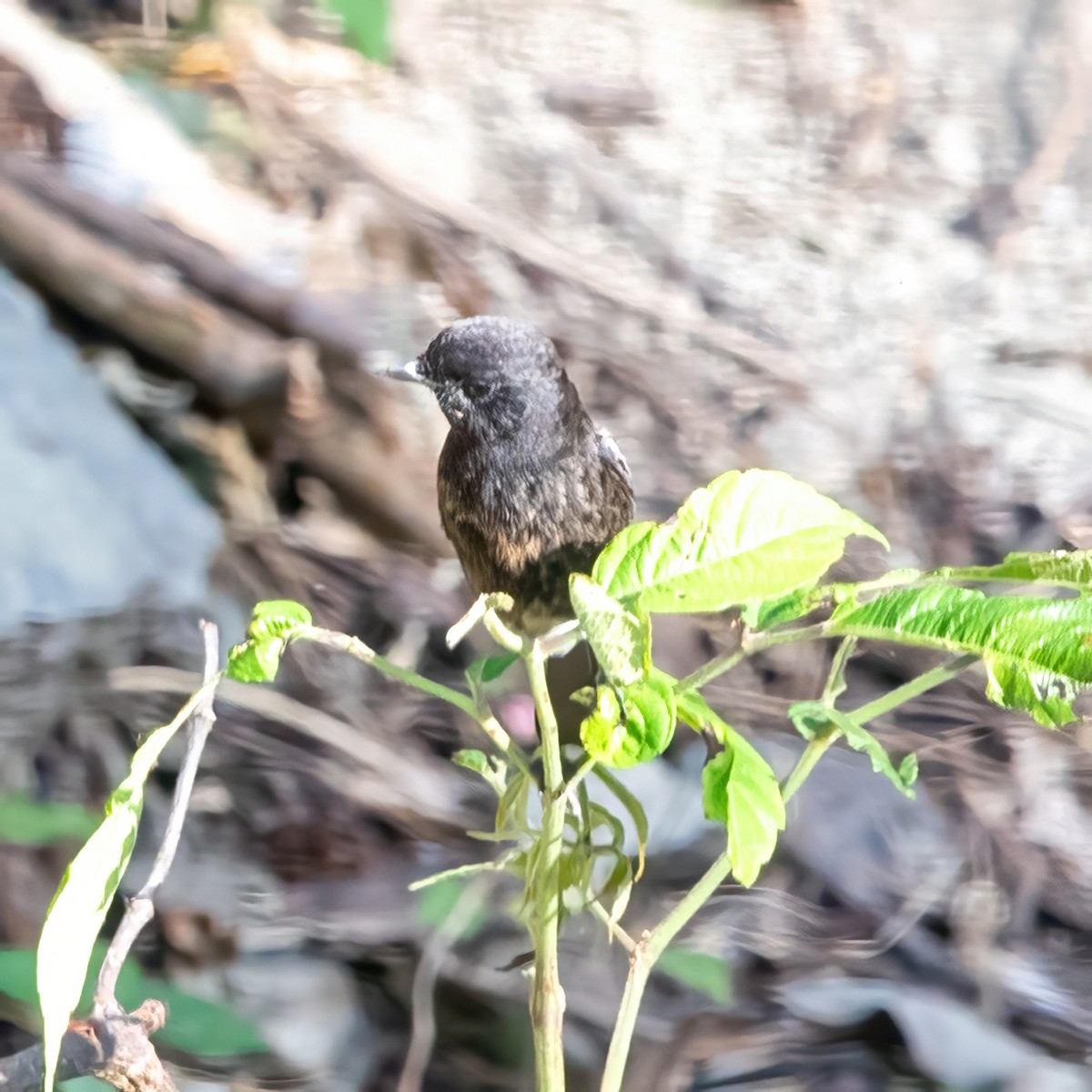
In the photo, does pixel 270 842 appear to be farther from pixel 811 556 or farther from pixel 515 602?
pixel 811 556

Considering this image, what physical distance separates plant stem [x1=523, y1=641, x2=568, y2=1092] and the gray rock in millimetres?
582

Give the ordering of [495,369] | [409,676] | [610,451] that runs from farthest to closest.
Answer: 1. [610,451]
2. [495,369]
3. [409,676]

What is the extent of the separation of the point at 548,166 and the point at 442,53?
0.15 m

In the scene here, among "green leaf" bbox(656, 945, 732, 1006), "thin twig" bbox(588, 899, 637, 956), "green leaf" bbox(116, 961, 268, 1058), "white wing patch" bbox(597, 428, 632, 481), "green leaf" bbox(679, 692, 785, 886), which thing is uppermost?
"white wing patch" bbox(597, 428, 632, 481)

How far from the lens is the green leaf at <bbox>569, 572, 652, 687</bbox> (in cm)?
35

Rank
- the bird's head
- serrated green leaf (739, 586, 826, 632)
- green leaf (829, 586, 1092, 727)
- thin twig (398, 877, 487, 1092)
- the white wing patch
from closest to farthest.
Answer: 1. green leaf (829, 586, 1092, 727)
2. serrated green leaf (739, 586, 826, 632)
3. the bird's head
4. the white wing patch
5. thin twig (398, 877, 487, 1092)

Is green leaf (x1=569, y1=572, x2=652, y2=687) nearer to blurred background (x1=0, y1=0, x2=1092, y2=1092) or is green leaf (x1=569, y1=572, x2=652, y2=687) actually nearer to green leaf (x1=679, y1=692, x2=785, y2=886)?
green leaf (x1=679, y1=692, x2=785, y2=886)

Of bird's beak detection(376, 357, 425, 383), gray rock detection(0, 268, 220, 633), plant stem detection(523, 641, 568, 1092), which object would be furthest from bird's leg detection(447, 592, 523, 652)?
gray rock detection(0, 268, 220, 633)

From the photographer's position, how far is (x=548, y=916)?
54 cm

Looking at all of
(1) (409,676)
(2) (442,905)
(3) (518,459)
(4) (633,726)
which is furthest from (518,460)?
(2) (442,905)

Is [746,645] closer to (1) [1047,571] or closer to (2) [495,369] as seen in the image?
(1) [1047,571]

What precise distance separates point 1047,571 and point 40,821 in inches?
37.8

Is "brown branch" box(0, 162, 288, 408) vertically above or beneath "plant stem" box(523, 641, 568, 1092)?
above

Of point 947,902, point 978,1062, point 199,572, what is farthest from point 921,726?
point 199,572
